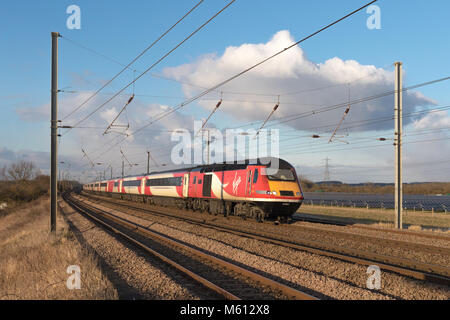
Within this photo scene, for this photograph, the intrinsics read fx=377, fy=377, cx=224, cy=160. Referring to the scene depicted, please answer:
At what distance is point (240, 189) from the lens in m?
19.8

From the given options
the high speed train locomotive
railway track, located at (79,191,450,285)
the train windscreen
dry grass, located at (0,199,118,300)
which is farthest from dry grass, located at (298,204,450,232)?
dry grass, located at (0,199,118,300)

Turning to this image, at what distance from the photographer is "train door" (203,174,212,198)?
78.4 feet

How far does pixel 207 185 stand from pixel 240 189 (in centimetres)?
484

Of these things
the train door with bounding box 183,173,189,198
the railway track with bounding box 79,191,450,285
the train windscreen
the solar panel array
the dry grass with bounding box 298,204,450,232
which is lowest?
the solar panel array

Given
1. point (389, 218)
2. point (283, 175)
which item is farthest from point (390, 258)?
point (389, 218)

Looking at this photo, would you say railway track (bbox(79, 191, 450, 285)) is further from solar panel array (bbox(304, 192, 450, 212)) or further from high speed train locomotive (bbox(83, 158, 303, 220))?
solar panel array (bbox(304, 192, 450, 212))

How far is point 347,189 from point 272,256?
4784 inches

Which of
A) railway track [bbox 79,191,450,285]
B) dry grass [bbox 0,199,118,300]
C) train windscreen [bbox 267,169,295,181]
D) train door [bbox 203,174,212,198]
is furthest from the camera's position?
train door [bbox 203,174,212,198]

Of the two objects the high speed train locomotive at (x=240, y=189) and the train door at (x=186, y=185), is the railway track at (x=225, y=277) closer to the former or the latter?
the high speed train locomotive at (x=240, y=189)

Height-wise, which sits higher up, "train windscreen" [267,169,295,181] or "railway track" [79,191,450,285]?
"train windscreen" [267,169,295,181]

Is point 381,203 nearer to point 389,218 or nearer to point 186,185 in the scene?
point 389,218

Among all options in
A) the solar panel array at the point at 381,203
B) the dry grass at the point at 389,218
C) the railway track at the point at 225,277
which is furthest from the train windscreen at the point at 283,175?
the solar panel array at the point at 381,203

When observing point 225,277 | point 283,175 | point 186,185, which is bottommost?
point 225,277

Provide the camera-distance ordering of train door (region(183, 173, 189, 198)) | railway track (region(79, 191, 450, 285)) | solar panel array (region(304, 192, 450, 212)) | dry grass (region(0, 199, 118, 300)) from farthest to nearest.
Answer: solar panel array (region(304, 192, 450, 212))
train door (region(183, 173, 189, 198))
railway track (region(79, 191, 450, 285))
dry grass (region(0, 199, 118, 300))
